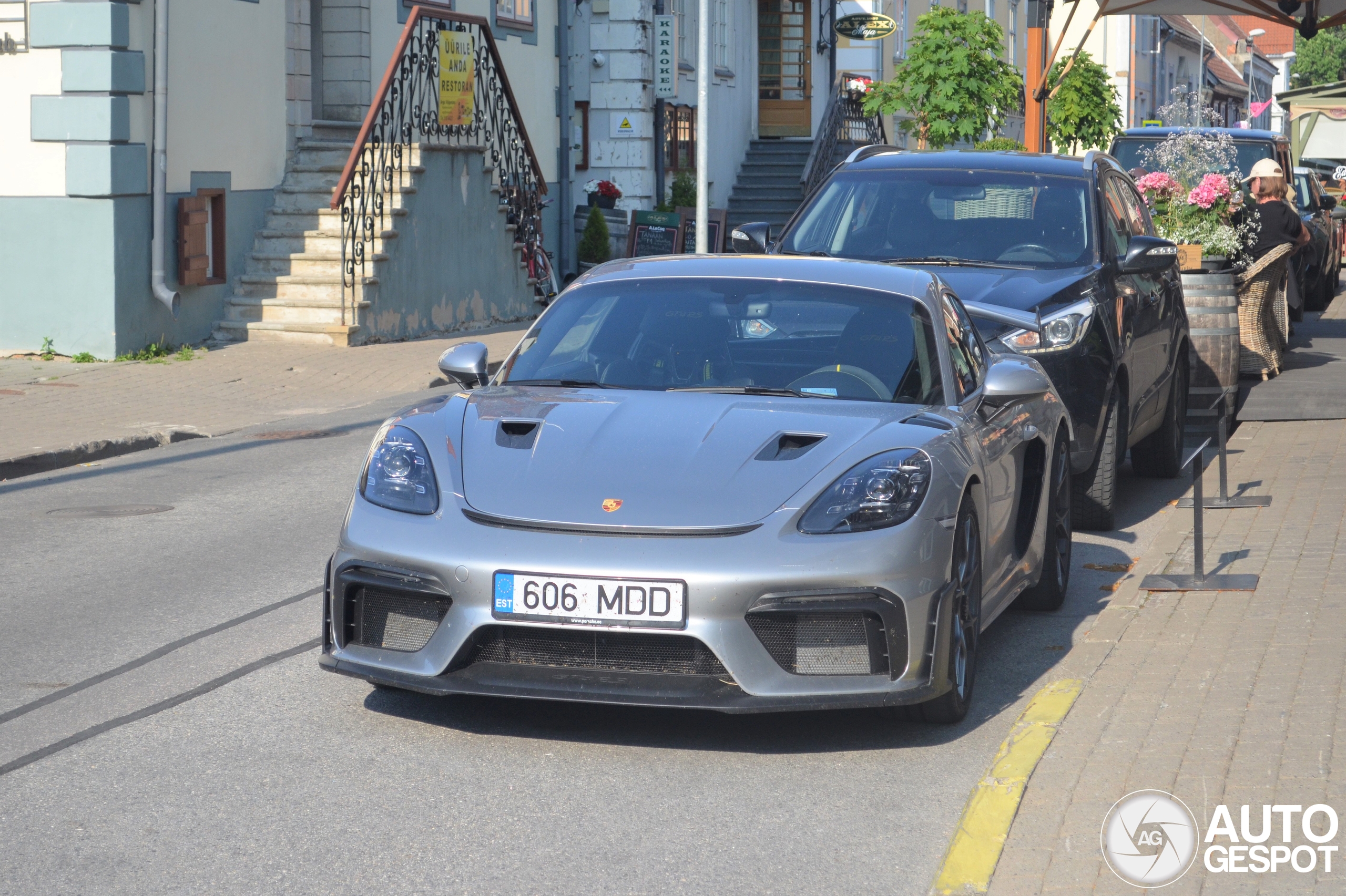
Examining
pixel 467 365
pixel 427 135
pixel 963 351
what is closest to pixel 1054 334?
pixel 963 351

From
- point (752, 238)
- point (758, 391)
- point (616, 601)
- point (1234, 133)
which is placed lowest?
point (616, 601)

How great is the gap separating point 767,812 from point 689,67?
2761 cm

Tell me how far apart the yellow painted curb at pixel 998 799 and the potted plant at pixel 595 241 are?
67.8ft

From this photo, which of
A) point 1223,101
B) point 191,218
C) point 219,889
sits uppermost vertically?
point 1223,101

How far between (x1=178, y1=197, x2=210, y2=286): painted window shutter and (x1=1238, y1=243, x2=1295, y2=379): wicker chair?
9.67 metres

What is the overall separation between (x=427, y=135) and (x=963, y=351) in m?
14.5

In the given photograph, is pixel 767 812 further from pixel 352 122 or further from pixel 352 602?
pixel 352 122

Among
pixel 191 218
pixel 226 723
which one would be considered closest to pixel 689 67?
pixel 191 218

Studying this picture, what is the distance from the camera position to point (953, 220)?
9859 mm

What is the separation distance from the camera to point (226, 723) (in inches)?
217

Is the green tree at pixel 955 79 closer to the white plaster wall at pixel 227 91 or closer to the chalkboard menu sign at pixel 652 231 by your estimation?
the chalkboard menu sign at pixel 652 231

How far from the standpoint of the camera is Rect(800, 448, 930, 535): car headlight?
5.06 metres

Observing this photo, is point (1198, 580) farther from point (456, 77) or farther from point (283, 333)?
point (456, 77)
